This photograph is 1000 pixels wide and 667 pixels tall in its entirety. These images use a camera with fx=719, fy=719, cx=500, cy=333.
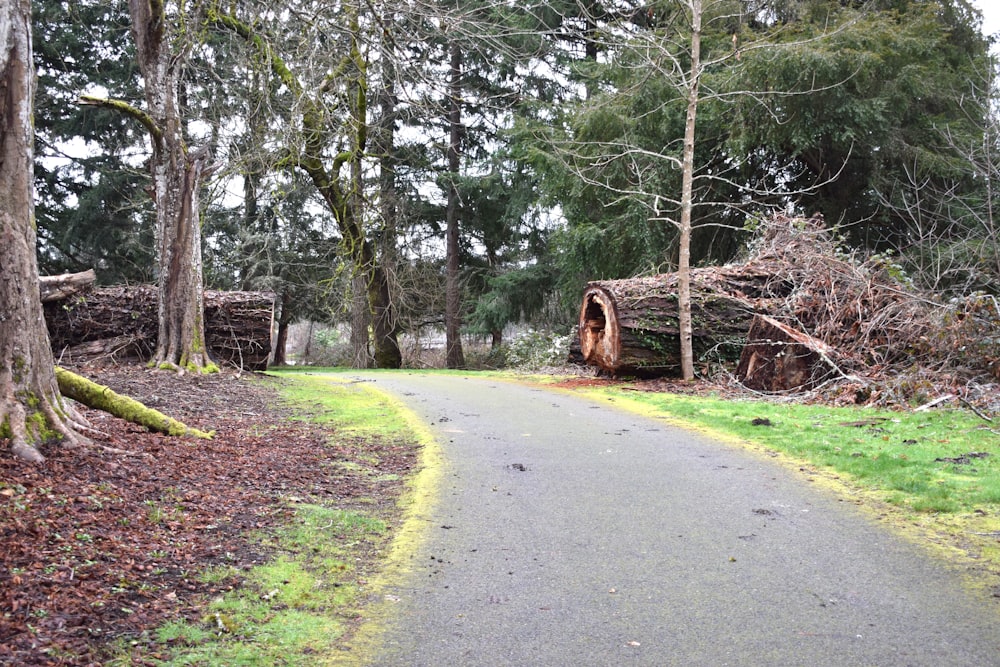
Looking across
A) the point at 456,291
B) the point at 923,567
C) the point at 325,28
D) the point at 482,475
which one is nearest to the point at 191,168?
the point at 325,28

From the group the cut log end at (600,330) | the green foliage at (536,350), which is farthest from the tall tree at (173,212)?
the green foliage at (536,350)

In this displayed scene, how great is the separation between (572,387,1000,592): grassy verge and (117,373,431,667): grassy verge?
3050 mm

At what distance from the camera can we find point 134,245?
2359 centimetres

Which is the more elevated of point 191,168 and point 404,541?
point 191,168

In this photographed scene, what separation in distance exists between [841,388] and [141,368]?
1027 centimetres

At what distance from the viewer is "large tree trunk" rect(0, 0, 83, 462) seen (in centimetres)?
466

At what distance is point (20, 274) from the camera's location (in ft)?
15.8

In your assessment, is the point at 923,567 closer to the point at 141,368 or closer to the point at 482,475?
the point at 482,475

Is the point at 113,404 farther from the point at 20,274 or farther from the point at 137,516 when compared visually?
the point at 137,516

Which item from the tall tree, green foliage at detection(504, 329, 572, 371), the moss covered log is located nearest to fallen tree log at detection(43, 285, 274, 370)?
the tall tree

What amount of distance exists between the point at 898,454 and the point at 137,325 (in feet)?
39.2

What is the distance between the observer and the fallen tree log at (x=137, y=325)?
12.4 metres

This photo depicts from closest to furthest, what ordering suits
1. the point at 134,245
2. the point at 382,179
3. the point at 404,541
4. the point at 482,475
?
the point at 404,541 < the point at 482,475 < the point at 134,245 < the point at 382,179

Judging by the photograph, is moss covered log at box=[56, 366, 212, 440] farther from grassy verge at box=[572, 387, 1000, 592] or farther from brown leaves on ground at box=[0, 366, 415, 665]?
grassy verge at box=[572, 387, 1000, 592]
